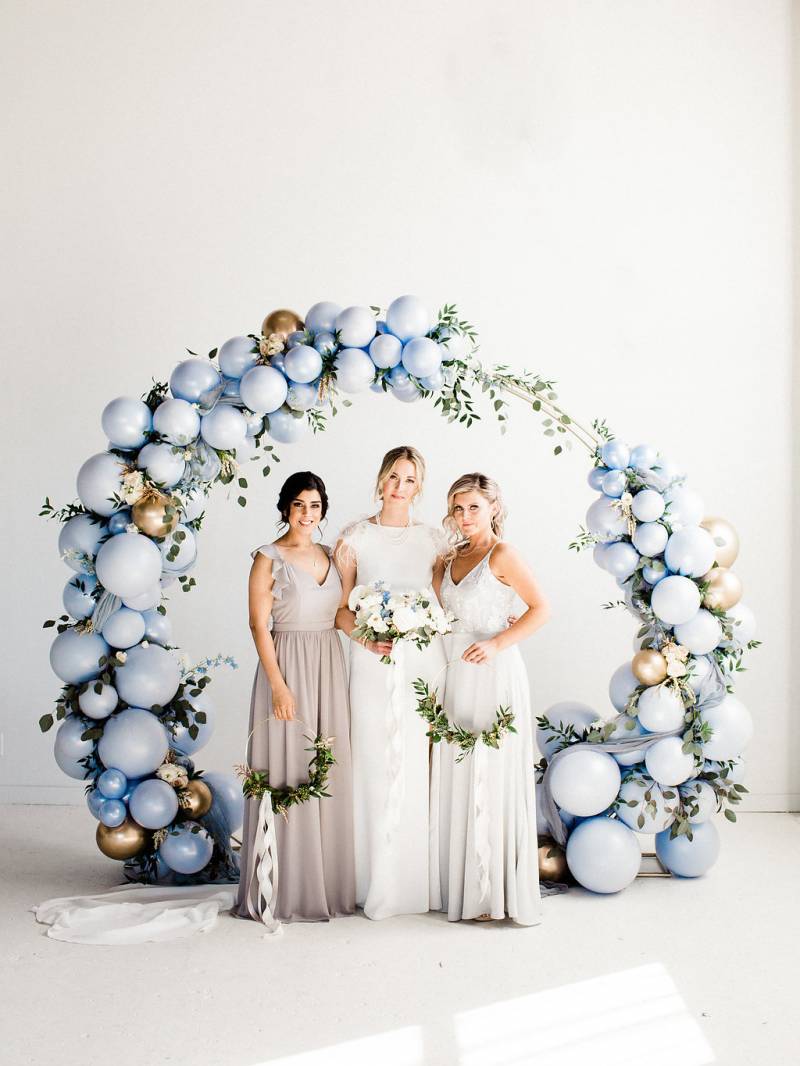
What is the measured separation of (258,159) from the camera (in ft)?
19.5

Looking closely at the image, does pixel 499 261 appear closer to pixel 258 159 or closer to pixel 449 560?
pixel 258 159

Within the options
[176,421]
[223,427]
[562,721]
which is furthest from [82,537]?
[562,721]

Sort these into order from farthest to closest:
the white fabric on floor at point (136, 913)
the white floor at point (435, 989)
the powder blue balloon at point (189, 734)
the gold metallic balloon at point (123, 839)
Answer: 1. the powder blue balloon at point (189, 734)
2. the gold metallic balloon at point (123, 839)
3. the white fabric on floor at point (136, 913)
4. the white floor at point (435, 989)

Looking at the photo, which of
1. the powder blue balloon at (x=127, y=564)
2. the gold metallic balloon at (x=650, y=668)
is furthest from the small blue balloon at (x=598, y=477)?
the powder blue balloon at (x=127, y=564)

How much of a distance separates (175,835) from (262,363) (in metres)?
1.93

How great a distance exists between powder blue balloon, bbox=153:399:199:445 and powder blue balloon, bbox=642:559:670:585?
1.89 meters

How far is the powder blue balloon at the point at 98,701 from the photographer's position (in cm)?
433

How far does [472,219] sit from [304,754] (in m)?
3.16

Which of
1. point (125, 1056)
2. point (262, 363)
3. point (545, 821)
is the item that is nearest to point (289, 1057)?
point (125, 1056)

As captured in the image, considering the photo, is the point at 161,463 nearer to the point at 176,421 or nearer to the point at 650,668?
the point at 176,421

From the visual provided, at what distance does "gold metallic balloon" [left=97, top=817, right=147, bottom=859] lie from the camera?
4406mm

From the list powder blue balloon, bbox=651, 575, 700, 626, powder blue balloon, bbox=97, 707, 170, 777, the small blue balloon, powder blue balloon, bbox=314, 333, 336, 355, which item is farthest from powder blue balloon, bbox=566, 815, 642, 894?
powder blue balloon, bbox=314, 333, 336, 355

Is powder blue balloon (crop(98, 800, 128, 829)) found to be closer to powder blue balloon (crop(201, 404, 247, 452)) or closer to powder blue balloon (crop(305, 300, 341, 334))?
powder blue balloon (crop(201, 404, 247, 452))

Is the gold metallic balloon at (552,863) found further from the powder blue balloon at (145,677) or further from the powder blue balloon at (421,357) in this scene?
the powder blue balloon at (421,357)
